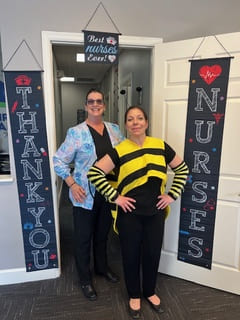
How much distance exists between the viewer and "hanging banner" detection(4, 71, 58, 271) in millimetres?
1959

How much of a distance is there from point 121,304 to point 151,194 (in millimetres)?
928

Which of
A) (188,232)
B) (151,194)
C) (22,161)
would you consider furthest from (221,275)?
(22,161)

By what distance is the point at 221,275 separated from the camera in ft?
6.89

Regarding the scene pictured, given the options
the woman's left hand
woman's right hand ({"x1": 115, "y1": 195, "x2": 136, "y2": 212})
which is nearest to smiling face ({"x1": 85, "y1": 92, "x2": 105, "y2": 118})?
woman's right hand ({"x1": 115, "y1": 195, "x2": 136, "y2": 212})

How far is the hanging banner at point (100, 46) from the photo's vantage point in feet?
6.43

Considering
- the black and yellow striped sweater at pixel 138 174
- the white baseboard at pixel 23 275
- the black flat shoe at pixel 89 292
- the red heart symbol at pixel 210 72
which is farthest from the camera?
the white baseboard at pixel 23 275

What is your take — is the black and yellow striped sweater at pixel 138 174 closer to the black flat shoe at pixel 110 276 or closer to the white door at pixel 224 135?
the white door at pixel 224 135

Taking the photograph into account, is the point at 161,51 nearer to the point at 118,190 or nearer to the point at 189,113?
the point at 189,113

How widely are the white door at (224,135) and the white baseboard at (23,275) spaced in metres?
1.10

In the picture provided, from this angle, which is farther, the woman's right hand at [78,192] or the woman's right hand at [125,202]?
the woman's right hand at [78,192]

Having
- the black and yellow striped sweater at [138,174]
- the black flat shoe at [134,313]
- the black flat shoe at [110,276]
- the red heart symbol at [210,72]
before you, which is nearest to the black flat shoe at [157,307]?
the black flat shoe at [134,313]

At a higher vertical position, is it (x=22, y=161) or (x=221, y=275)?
(x=22, y=161)

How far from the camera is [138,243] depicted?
5.75 feet

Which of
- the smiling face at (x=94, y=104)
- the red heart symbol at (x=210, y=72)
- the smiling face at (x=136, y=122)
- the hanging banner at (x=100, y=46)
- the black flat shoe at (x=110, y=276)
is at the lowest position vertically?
the black flat shoe at (x=110, y=276)
